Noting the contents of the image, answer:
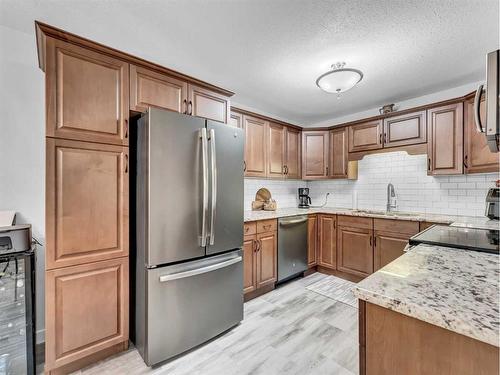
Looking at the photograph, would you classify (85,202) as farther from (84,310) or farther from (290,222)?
(290,222)

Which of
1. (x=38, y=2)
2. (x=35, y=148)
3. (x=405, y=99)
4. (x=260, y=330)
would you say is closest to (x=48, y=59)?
(x=38, y=2)

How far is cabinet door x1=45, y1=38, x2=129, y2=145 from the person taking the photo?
1514mm

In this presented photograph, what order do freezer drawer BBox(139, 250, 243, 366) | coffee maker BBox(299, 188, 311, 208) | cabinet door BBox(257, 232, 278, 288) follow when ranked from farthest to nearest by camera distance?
coffee maker BBox(299, 188, 311, 208) < cabinet door BBox(257, 232, 278, 288) < freezer drawer BBox(139, 250, 243, 366)

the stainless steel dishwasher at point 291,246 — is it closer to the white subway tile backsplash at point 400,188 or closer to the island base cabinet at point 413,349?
the white subway tile backsplash at point 400,188

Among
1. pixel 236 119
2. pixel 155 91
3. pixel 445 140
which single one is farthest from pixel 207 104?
pixel 445 140

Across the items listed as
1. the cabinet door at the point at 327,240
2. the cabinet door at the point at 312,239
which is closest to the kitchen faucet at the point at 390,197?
the cabinet door at the point at 327,240

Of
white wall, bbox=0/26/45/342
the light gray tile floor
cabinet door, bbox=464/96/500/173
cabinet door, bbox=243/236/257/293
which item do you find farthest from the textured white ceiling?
the light gray tile floor

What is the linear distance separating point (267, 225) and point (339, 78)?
1.67 metres

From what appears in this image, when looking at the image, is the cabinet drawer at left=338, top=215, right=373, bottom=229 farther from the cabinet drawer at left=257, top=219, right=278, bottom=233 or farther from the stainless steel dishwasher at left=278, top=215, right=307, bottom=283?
the cabinet drawer at left=257, top=219, right=278, bottom=233

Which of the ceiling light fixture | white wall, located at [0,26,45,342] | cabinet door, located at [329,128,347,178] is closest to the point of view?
white wall, located at [0,26,45,342]

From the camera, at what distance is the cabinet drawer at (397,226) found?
8.48ft

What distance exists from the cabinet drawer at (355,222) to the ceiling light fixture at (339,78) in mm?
1626

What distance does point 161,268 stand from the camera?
5.48 ft

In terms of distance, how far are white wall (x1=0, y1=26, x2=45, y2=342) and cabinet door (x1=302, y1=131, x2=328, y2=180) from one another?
3192mm
